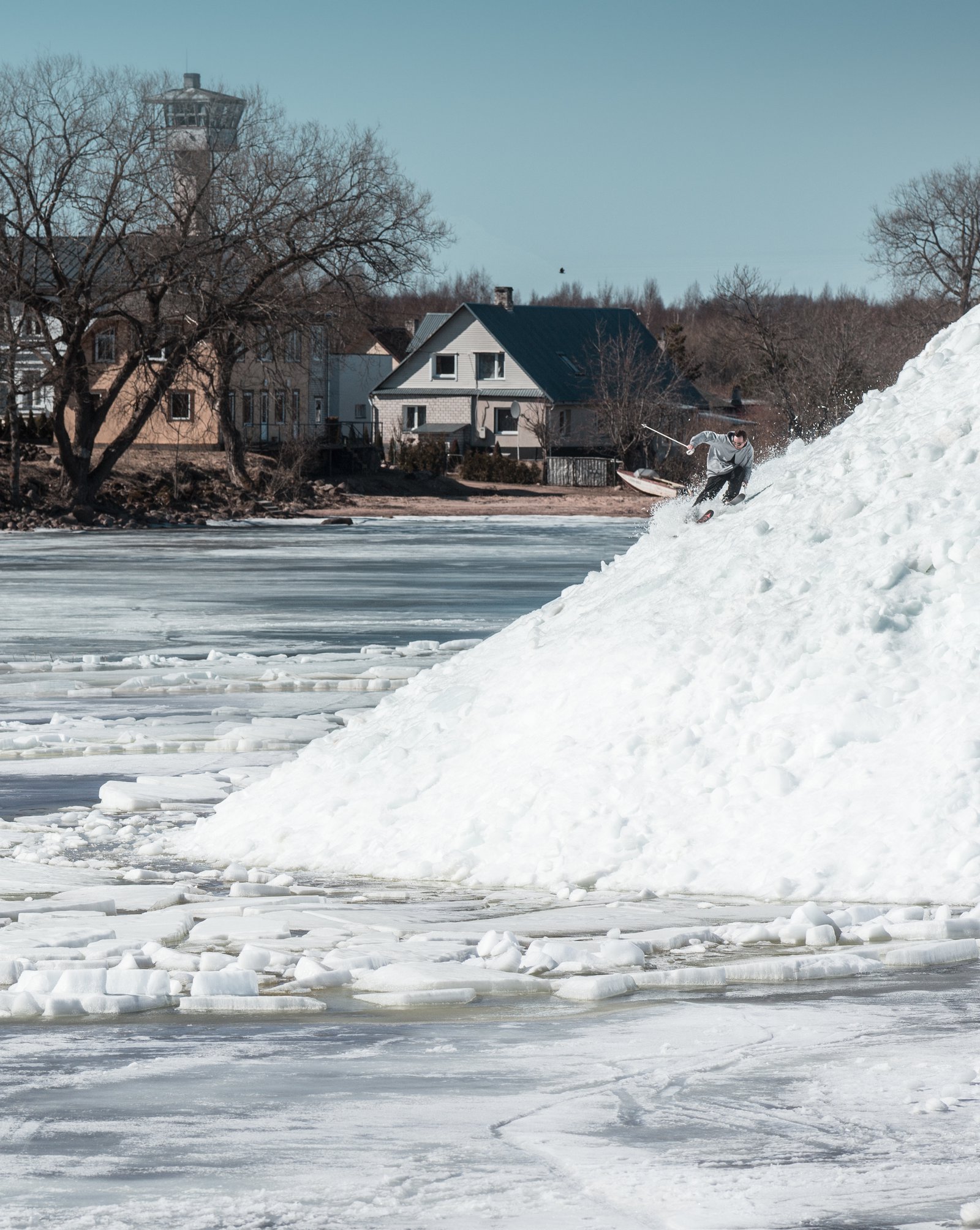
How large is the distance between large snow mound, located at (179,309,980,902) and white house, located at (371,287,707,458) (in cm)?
7106

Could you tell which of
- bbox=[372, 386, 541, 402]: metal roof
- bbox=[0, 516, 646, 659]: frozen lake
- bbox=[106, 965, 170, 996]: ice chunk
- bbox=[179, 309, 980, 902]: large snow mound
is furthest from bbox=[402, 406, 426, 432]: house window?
bbox=[106, 965, 170, 996]: ice chunk

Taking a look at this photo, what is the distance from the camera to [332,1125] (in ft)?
16.4

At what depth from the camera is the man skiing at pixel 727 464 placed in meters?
17.7

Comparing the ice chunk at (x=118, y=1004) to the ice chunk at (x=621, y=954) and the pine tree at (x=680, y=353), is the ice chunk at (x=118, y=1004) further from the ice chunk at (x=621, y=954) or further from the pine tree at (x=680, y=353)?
the pine tree at (x=680, y=353)

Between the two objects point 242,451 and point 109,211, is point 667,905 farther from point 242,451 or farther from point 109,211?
point 242,451

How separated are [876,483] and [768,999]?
515 centimetres

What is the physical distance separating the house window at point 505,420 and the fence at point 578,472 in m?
13.7

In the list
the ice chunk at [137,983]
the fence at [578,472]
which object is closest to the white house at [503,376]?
the fence at [578,472]

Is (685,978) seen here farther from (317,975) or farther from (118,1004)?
(118,1004)

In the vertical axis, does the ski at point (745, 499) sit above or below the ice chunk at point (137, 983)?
above

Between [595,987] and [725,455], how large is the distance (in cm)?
1178

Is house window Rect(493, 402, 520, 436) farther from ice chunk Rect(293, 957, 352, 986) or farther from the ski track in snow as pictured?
the ski track in snow

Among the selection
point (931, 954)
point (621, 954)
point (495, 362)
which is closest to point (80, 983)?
point (621, 954)

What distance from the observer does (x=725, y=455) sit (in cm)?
1777
